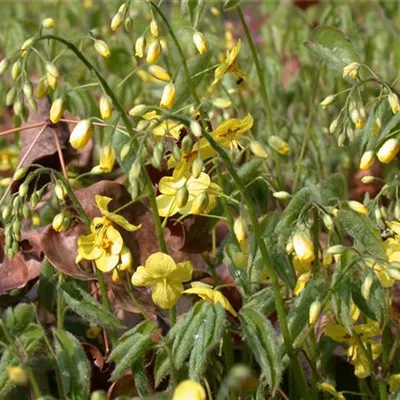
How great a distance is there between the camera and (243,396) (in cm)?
158

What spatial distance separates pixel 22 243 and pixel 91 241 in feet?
1.25

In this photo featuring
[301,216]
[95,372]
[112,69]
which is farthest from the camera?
[112,69]

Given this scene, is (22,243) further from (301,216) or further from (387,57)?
(387,57)

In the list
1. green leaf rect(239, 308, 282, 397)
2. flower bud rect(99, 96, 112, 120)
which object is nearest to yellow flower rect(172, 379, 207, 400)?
green leaf rect(239, 308, 282, 397)

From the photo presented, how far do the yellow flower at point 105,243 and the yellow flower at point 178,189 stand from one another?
0.06 metres

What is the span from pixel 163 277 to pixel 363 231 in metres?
0.30

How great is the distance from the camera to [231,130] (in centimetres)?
164

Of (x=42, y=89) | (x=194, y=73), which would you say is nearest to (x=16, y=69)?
(x=42, y=89)

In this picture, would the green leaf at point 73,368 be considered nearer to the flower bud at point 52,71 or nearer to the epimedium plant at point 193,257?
the epimedium plant at point 193,257

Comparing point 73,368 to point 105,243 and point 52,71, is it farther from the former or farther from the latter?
point 52,71

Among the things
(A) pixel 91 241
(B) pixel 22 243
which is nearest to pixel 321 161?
(B) pixel 22 243

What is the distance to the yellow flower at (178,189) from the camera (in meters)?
1.54

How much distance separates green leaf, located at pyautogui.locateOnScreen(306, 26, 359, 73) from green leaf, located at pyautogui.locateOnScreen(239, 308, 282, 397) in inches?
23.6

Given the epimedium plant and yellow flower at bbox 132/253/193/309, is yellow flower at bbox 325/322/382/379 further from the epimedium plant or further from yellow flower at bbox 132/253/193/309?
yellow flower at bbox 132/253/193/309
